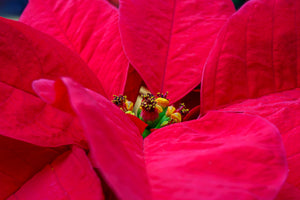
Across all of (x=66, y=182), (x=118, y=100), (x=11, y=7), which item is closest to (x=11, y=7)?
(x=11, y=7)

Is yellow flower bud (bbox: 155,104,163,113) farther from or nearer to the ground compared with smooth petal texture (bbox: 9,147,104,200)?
nearer to the ground

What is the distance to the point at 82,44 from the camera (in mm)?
471

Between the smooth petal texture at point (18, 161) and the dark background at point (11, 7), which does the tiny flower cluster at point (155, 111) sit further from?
the dark background at point (11, 7)

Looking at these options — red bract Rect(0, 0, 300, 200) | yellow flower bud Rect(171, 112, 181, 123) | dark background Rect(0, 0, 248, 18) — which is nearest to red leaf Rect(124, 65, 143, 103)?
red bract Rect(0, 0, 300, 200)

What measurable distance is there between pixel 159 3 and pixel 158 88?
0.51ft

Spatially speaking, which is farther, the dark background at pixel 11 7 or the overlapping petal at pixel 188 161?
the dark background at pixel 11 7

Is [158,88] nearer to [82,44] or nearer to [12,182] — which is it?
[82,44]

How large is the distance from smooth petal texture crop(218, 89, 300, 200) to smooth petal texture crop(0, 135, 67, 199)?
24cm

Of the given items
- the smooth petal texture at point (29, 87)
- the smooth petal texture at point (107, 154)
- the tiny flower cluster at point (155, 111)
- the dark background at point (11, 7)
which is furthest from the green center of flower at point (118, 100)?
the dark background at point (11, 7)

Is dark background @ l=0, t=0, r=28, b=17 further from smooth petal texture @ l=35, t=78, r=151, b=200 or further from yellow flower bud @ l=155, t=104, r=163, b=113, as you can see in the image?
smooth petal texture @ l=35, t=78, r=151, b=200

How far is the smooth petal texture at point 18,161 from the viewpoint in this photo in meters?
0.28

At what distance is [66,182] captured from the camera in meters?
0.25

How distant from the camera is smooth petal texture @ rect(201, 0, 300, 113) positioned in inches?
14.4

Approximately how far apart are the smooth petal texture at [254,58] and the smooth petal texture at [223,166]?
113 mm
